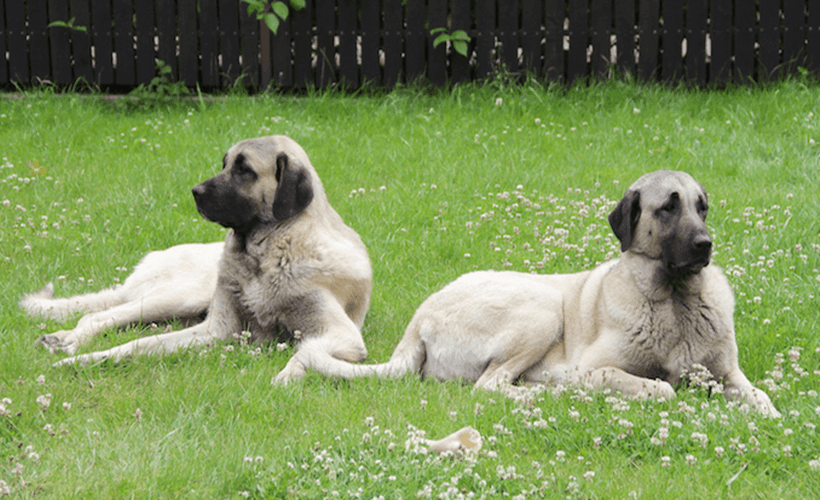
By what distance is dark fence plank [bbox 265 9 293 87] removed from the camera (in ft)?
35.7

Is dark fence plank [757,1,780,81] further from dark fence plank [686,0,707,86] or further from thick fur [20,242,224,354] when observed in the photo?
thick fur [20,242,224,354]

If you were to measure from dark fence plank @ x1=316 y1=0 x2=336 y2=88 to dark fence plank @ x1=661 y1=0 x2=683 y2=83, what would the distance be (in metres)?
4.17

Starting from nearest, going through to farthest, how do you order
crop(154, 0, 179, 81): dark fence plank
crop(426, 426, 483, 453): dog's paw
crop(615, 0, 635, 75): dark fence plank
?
crop(426, 426, 483, 453): dog's paw, crop(615, 0, 635, 75): dark fence plank, crop(154, 0, 179, 81): dark fence plank

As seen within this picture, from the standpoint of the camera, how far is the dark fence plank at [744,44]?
1036cm

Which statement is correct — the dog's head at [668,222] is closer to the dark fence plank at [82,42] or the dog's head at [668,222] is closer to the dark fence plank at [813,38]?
the dark fence plank at [813,38]

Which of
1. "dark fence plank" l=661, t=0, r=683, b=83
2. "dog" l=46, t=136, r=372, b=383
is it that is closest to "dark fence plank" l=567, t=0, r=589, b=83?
"dark fence plank" l=661, t=0, r=683, b=83

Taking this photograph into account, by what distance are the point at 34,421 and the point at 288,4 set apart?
8.15 metres

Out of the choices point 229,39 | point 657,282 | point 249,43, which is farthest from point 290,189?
point 229,39

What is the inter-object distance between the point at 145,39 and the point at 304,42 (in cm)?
213

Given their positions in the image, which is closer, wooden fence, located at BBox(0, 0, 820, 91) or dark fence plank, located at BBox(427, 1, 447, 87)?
wooden fence, located at BBox(0, 0, 820, 91)

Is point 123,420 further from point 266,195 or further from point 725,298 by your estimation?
point 725,298

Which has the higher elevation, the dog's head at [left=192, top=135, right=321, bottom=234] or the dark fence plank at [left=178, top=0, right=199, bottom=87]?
the dark fence plank at [left=178, top=0, right=199, bottom=87]

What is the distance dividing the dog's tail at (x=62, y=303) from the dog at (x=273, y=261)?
1.00 meters

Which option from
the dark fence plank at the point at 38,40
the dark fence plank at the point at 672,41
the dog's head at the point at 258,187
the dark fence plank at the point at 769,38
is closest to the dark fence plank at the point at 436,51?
the dark fence plank at the point at 672,41
